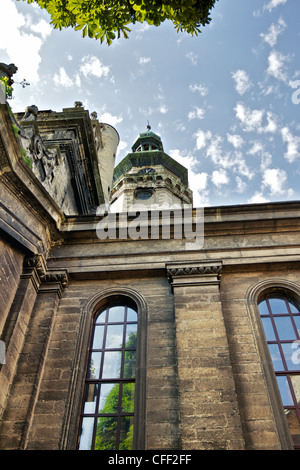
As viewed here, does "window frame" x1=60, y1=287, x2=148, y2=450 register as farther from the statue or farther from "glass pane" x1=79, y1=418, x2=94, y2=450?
the statue

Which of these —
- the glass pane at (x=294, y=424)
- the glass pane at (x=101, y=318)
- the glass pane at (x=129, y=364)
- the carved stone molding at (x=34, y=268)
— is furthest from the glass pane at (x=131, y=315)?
the glass pane at (x=294, y=424)

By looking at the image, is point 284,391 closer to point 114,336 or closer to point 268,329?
point 268,329

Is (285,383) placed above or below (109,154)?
below

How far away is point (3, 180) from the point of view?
26.4 feet

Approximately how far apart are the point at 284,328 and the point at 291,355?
2.07ft

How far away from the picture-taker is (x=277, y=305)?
29.3 feet

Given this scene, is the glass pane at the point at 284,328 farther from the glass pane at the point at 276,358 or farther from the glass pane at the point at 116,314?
the glass pane at the point at 116,314

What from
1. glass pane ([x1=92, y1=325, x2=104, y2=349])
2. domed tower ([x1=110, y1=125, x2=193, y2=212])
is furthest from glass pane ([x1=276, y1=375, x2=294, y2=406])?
domed tower ([x1=110, y1=125, x2=193, y2=212])

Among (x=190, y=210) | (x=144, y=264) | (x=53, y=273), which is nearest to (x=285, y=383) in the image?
(x=144, y=264)

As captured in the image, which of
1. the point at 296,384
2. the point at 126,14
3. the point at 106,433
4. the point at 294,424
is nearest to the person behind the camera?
Result: the point at 126,14

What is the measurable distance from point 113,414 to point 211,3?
690cm

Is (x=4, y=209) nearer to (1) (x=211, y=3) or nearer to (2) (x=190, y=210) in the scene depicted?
(2) (x=190, y=210)

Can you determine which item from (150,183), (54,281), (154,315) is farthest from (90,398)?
(150,183)

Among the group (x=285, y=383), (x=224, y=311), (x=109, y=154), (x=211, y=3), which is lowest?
(x=285, y=383)
